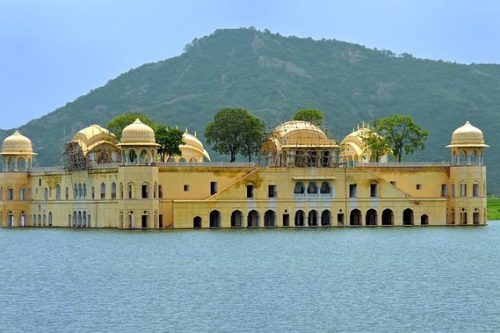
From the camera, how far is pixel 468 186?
302ft

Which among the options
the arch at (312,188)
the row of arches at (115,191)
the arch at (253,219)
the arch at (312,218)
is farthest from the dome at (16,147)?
the arch at (312,218)

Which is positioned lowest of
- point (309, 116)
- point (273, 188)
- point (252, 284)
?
point (252, 284)

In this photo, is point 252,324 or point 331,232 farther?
point 331,232

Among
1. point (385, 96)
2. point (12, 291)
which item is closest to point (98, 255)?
point (12, 291)

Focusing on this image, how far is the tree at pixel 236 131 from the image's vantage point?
99812mm

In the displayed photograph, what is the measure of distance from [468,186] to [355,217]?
827 centimetres

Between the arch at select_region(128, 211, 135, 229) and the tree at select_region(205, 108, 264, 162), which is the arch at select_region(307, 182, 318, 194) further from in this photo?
the arch at select_region(128, 211, 135, 229)

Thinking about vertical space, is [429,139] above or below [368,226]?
above

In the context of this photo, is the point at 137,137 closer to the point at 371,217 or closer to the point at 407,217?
the point at 371,217

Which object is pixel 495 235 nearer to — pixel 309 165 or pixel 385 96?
pixel 309 165

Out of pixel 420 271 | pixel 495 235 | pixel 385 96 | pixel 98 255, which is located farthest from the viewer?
pixel 385 96

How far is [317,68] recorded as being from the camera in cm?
19312

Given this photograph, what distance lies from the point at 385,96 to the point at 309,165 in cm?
9105

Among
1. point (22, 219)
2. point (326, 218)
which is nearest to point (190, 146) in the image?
point (22, 219)
